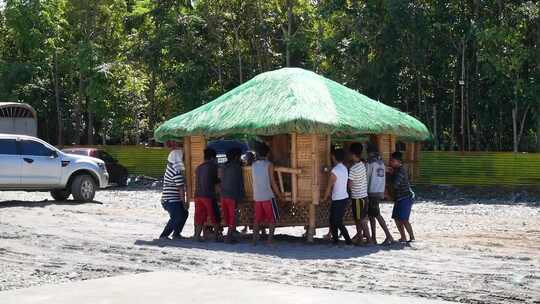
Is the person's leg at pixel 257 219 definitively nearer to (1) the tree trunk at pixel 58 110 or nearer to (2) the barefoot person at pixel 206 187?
(2) the barefoot person at pixel 206 187

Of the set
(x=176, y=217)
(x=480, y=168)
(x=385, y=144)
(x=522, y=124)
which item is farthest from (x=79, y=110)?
(x=385, y=144)

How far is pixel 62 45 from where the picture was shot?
4084 cm

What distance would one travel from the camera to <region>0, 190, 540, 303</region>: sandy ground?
10.4 meters

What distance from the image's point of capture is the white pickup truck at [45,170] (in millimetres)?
22219

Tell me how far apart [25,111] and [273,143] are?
20857 mm

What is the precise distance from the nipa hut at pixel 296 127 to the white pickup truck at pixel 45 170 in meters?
7.56

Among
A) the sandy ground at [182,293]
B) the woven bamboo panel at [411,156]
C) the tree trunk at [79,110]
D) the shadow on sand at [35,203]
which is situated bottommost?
the sandy ground at [182,293]

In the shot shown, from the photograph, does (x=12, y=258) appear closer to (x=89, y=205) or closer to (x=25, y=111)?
(x=89, y=205)

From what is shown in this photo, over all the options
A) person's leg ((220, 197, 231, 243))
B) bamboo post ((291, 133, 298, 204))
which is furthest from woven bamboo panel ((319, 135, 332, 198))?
person's leg ((220, 197, 231, 243))

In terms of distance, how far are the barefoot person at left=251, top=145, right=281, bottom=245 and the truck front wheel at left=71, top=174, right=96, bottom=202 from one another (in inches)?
408

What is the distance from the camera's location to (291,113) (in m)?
13.9

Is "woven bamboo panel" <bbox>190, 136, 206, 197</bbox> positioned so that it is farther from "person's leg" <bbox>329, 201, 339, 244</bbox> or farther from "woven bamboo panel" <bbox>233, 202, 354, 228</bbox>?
"person's leg" <bbox>329, 201, 339, 244</bbox>

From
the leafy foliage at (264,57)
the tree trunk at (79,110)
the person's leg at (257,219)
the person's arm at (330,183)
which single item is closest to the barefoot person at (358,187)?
the person's arm at (330,183)

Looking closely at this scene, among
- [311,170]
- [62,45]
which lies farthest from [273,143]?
[62,45]
